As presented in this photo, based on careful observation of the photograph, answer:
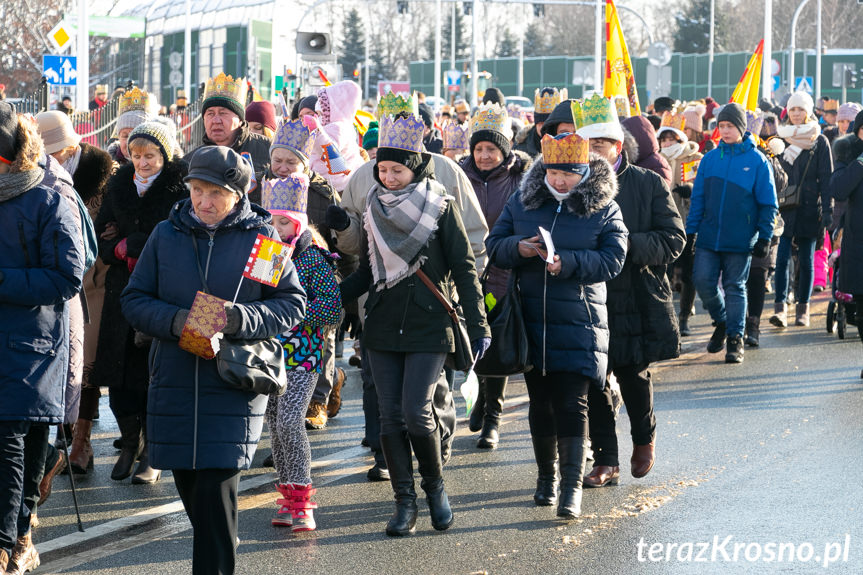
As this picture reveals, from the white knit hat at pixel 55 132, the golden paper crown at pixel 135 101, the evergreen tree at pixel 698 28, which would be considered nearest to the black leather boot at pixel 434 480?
the white knit hat at pixel 55 132

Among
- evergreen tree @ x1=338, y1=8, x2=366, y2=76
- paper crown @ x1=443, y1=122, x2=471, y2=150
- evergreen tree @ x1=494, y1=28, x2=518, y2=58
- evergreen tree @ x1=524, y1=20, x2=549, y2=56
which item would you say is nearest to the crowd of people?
paper crown @ x1=443, y1=122, x2=471, y2=150

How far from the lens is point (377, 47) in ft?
350

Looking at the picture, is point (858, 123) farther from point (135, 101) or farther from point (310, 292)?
point (310, 292)

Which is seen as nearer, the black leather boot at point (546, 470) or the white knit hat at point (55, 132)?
the black leather boot at point (546, 470)

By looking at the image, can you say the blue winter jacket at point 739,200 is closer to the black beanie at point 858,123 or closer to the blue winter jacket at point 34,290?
the black beanie at point 858,123

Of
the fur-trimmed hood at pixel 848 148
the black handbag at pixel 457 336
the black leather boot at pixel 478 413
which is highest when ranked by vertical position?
the fur-trimmed hood at pixel 848 148

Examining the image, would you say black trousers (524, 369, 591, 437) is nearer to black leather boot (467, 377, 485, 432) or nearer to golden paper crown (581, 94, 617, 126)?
golden paper crown (581, 94, 617, 126)

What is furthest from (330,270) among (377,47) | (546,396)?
(377,47)

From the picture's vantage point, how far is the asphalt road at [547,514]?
5.83 meters

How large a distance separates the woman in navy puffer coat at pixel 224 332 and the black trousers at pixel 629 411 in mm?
2650

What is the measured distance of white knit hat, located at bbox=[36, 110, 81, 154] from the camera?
7039 millimetres

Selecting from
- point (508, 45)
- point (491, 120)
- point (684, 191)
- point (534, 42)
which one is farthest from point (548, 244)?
point (534, 42)

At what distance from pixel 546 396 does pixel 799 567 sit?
60.0 inches

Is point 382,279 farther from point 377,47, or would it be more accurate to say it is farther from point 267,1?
point 377,47
